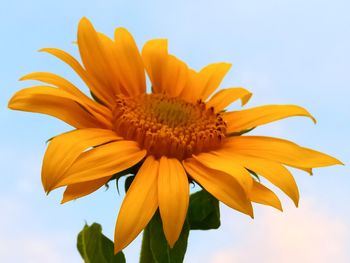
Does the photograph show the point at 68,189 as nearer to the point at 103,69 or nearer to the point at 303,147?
the point at 103,69

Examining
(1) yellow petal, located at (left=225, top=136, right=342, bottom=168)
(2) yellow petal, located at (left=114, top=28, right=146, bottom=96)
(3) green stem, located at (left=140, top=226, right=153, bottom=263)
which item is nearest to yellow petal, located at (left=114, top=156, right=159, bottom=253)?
(3) green stem, located at (left=140, top=226, right=153, bottom=263)

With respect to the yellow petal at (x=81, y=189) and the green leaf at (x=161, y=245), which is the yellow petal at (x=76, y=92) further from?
the green leaf at (x=161, y=245)

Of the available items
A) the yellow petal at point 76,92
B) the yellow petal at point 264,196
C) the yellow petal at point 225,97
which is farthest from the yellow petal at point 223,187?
the yellow petal at point 225,97

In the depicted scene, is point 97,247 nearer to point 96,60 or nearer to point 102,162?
point 102,162

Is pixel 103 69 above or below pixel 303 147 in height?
above

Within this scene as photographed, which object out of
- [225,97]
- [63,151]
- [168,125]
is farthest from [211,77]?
[63,151]

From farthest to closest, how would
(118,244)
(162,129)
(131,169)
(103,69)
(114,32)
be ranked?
1. (114,32)
2. (103,69)
3. (162,129)
4. (131,169)
5. (118,244)

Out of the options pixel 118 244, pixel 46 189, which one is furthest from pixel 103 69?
pixel 118 244
